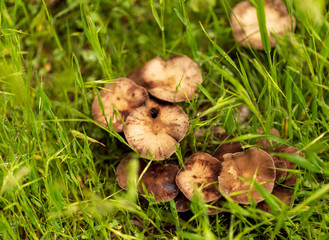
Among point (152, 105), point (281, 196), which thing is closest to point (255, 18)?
point (152, 105)

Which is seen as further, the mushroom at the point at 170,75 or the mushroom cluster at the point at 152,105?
the mushroom at the point at 170,75

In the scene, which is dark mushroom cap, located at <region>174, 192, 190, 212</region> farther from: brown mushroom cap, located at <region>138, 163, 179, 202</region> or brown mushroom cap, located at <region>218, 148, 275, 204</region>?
brown mushroom cap, located at <region>218, 148, 275, 204</region>

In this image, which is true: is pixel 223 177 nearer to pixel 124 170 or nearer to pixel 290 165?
pixel 290 165

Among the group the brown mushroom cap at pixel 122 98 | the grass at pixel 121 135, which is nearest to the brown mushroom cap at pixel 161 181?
the grass at pixel 121 135

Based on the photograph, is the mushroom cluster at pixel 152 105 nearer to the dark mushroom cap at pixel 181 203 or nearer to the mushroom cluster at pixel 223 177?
the mushroom cluster at pixel 223 177

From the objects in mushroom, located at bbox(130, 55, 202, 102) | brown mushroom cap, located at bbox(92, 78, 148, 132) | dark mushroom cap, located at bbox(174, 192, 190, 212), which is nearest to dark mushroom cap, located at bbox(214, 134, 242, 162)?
dark mushroom cap, located at bbox(174, 192, 190, 212)

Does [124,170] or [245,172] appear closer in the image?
[245,172]
